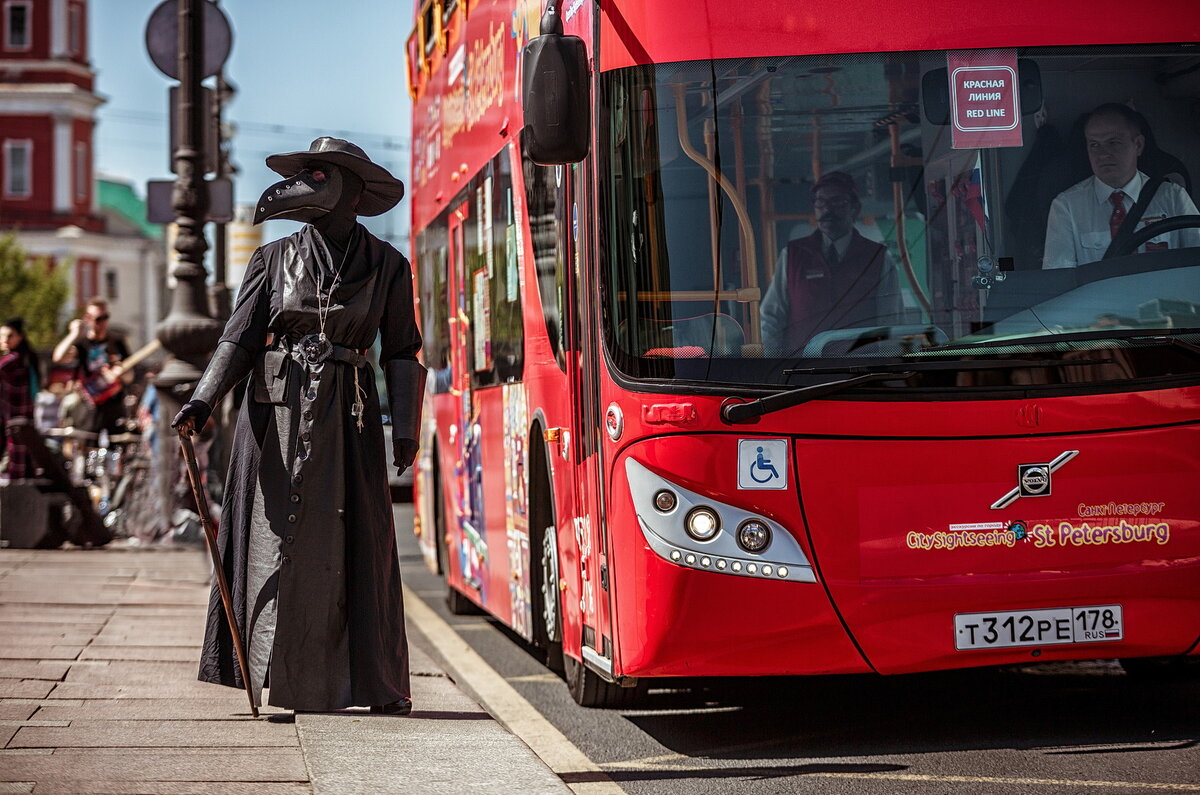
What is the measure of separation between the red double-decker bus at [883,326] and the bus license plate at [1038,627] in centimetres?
1

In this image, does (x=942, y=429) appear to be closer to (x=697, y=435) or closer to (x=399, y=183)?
(x=697, y=435)

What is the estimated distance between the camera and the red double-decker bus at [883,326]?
6395 millimetres

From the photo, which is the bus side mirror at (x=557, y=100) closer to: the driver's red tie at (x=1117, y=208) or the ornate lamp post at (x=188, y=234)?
the driver's red tie at (x=1117, y=208)

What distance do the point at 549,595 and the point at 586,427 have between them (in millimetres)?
1333

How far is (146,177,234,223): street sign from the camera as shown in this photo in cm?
1324

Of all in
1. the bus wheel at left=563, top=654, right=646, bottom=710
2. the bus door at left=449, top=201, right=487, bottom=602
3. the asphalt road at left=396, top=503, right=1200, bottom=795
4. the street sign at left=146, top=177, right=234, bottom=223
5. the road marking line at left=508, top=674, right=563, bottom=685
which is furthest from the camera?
the street sign at left=146, top=177, right=234, bottom=223

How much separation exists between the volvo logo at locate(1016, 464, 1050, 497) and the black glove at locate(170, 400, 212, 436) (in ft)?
9.13

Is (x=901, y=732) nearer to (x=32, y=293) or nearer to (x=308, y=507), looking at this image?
(x=308, y=507)

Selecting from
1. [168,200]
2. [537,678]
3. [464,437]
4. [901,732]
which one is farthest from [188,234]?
[901,732]

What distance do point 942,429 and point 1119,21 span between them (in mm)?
1627

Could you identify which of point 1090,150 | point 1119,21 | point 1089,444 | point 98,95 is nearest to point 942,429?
point 1089,444

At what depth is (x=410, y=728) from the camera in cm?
680

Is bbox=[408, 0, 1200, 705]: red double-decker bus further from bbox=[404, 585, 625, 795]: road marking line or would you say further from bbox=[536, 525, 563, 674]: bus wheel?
bbox=[536, 525, 563, 674]: bus wheel

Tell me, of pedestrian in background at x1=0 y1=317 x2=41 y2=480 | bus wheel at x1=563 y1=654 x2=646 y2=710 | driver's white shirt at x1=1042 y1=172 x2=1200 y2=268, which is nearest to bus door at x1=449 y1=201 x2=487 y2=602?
bus wheel at x1=563 y1=654 x2=646 y2=710
